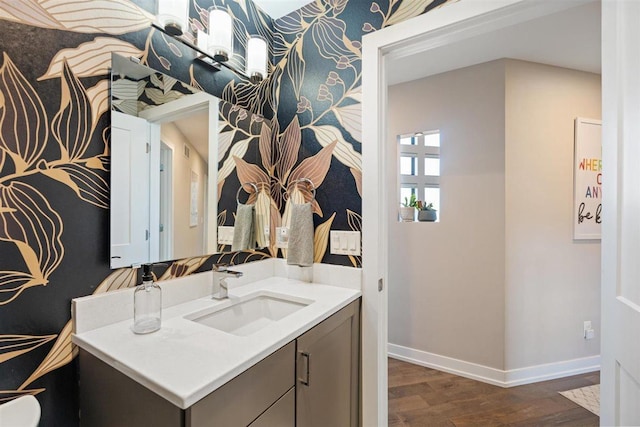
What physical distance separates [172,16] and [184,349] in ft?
4.03

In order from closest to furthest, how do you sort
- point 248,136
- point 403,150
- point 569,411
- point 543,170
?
point 248,136
point 569,411
point 543,170
point 403,150

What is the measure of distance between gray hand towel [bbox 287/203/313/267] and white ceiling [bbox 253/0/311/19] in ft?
3.88

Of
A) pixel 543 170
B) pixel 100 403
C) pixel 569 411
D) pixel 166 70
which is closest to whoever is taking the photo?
pixel 100 403

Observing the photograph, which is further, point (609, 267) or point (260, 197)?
point (260, 197)

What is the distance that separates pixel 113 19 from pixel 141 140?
1.40 feet

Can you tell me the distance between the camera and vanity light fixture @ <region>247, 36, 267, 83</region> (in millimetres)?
1530

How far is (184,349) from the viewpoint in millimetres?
812

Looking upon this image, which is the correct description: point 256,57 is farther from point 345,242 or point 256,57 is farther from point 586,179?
point 586,179

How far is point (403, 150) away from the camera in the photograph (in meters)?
2.60

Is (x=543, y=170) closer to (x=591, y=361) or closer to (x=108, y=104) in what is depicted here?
(x=591, y=361)

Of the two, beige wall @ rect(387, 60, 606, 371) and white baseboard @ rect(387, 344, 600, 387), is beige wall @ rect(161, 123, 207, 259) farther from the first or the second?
white baseboard @ rect(387, 344, 600, 387)

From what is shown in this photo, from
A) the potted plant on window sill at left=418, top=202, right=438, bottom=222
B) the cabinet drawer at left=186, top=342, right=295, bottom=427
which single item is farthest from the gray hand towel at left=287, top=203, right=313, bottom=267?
the potted plant on window sill at left=418, top=202, right=438, bottom=222

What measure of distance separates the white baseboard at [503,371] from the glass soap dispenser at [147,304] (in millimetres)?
2209

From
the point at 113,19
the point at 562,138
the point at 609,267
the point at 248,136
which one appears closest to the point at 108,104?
the point at 113,19
